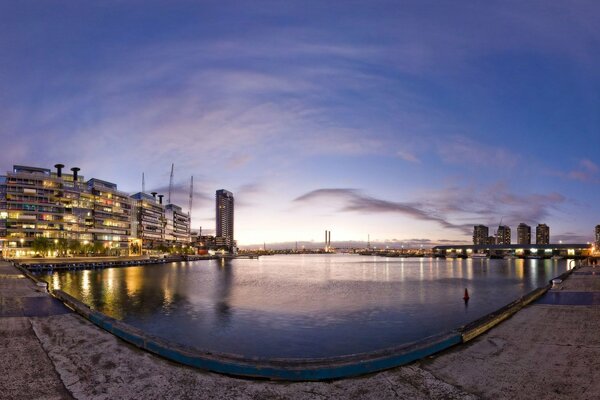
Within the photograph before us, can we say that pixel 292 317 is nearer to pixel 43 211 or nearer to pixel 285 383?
pixel 285 383

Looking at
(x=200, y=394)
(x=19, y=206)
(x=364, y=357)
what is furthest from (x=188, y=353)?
(x=19, y=206)

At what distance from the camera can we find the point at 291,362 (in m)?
12.4

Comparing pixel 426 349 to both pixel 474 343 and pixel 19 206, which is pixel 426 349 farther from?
pixel 19 206

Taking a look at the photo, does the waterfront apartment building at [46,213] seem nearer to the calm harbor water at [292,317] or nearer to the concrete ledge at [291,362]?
the calm harbor water at [292,317]

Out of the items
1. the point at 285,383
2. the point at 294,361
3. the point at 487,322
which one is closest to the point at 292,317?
the point at 487,322

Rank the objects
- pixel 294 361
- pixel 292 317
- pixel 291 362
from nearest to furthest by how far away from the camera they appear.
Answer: pixel 291 362
pixel 294 361
pixel 292 317

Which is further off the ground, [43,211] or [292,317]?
[43,211]

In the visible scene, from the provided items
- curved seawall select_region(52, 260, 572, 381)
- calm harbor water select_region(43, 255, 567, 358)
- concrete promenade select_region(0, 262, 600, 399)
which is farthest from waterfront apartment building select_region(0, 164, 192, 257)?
curved seawall select_region(52, 260, 572, 381)

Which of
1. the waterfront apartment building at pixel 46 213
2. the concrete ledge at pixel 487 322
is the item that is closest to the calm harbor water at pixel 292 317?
the concrete ledge at pixel 487 322

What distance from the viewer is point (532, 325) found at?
20797 millimetres

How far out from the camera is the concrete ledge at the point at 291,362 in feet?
37.4

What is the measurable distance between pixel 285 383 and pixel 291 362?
144 cm

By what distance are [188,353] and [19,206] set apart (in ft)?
592

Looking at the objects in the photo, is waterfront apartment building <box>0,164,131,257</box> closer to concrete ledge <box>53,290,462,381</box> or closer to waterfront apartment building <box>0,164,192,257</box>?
waterfront apartment building <box>0,164,192,257</box>
